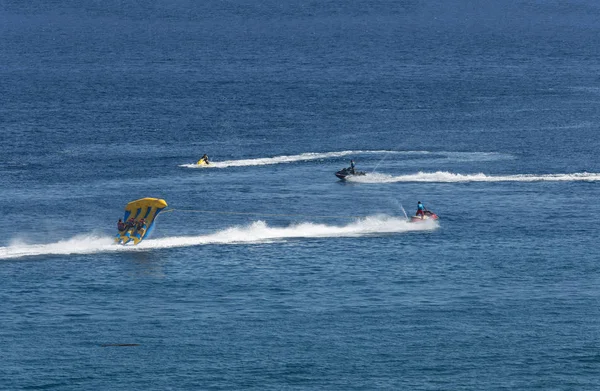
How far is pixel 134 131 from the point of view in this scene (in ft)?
627

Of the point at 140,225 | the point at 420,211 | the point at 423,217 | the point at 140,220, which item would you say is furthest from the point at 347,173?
the point at 140,225

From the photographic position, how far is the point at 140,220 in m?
118

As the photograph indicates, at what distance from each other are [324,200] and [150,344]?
51966 mm

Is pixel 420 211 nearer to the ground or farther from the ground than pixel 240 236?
farther from the ground

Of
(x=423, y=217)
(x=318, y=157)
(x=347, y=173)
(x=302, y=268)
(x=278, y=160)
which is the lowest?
(x=302, y=268)

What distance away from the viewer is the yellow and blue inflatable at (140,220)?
388 feet

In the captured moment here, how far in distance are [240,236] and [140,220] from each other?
11315mm

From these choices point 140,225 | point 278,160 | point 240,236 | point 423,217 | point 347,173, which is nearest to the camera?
point 140,225

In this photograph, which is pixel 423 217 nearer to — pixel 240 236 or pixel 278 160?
pixel 240 236

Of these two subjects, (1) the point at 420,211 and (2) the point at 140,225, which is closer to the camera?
(2) the point at 140,225

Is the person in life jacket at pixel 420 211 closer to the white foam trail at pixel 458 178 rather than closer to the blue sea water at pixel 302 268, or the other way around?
the blue sea water at pixel 302 268

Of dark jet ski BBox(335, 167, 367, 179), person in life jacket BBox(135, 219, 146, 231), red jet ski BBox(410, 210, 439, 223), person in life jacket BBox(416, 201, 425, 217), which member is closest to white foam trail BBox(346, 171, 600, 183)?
dark jet ski BBox(335, 167, 367, 179)

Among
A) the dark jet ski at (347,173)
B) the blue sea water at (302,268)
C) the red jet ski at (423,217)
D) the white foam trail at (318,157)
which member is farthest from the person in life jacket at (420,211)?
the white foam trail at (318,157)

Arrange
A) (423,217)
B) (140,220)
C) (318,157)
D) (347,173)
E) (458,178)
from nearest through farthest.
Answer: (140,220)
(423,217)
(347,173)
(458,178)
(318,157)
